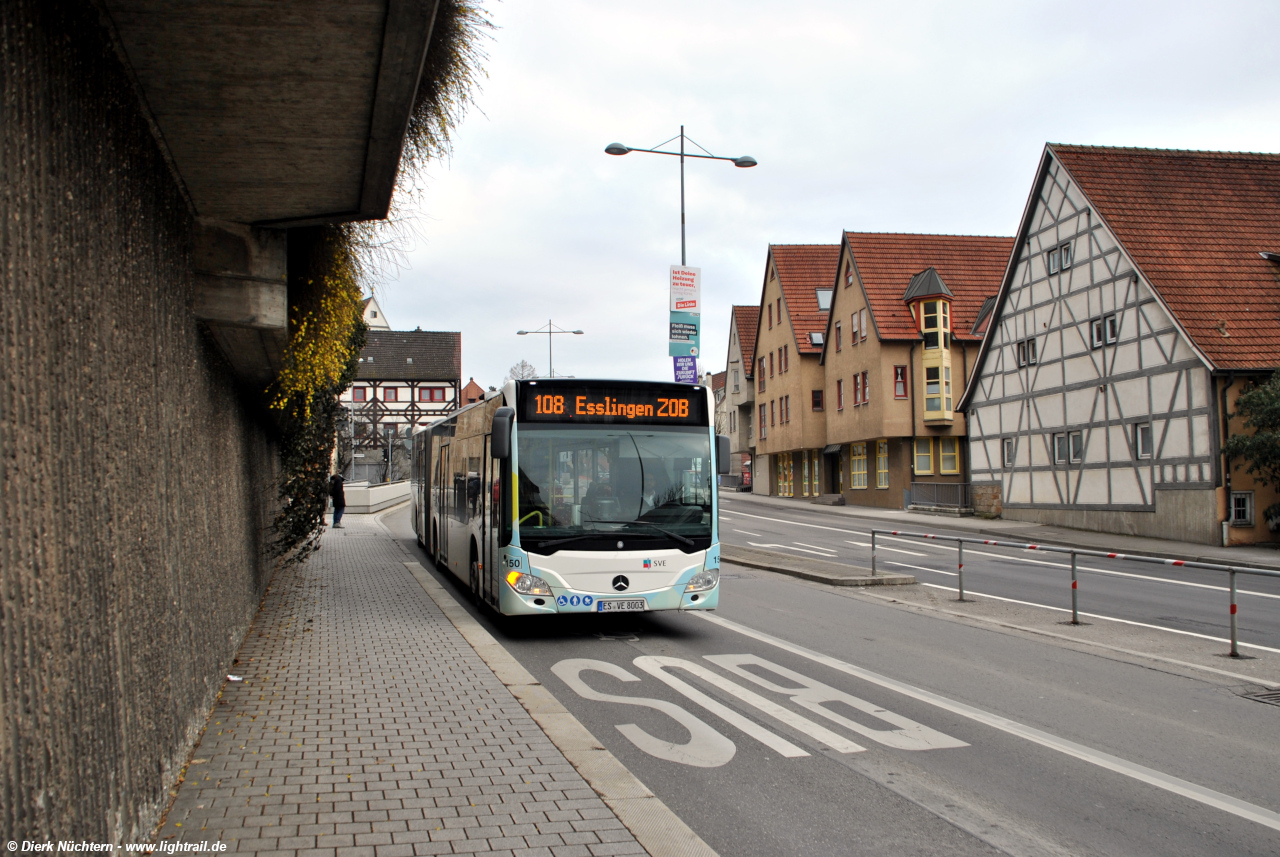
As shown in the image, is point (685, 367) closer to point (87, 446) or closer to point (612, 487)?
point (612, 487)

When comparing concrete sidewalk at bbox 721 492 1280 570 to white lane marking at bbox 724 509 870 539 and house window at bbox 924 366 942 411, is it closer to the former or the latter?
white lane marking at bbox 724 509 870 539

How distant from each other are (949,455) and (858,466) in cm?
466

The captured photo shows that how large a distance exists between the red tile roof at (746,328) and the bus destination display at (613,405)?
2050 inches

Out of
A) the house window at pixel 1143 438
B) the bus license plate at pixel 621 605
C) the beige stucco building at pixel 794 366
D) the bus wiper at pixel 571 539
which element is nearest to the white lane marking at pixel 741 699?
the bus license plate at pixel 621 605

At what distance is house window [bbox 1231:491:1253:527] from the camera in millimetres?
24203

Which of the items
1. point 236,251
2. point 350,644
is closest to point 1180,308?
point 350,644

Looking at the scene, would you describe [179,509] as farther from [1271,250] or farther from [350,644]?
[1271,250]

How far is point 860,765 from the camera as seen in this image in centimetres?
589

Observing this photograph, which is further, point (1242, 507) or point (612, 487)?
point (1242, 507)

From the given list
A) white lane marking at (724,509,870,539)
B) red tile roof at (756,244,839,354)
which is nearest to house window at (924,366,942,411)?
white lane marking at (724,509,870,539)

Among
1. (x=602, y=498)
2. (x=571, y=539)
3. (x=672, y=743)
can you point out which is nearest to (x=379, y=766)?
(x=672, y=743)

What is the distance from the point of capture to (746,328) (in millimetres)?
65438

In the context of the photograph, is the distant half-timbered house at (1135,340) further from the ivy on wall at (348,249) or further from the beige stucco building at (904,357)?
the ivy on wall at (348,249)

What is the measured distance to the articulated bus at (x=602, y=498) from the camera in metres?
10.1
